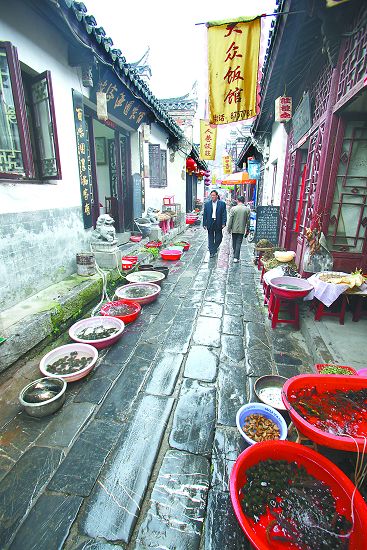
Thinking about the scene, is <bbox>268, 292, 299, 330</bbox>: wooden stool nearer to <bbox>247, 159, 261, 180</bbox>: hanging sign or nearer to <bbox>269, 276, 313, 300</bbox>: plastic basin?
<bbox>269, 276, 313, 300</bbox>: plastic basin

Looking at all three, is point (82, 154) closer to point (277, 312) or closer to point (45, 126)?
point (45, 126)

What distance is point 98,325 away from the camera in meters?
4.75

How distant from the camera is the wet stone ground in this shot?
1.99 meters

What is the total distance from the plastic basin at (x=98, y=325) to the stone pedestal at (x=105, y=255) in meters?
2.21

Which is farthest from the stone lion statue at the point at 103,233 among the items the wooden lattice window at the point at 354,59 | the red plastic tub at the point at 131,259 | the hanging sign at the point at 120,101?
the wooden lattice window at the point at 354,59

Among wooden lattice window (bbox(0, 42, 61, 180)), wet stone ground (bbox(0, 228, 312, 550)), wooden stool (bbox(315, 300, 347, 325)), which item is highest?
wooden lattice window (bbox(0, 42, 61, 180))

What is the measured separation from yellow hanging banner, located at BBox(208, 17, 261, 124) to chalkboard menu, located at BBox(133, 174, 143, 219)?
4132 millimetres

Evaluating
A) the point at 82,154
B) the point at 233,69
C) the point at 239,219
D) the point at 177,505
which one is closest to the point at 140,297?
the point at 82,154

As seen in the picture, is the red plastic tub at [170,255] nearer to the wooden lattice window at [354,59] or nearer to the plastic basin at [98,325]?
the plastic basin at [98,325]

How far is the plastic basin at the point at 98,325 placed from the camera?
13.5ft

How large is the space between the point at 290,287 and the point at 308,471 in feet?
10.9

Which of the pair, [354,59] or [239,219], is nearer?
[354,59]

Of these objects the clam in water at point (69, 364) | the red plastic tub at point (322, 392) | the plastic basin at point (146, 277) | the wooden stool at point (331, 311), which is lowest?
the clam in water at point (69, 364)

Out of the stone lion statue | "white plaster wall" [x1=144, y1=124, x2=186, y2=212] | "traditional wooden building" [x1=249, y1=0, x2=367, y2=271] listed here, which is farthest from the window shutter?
"white plaster wall" [x1=144, y1=124, x2=186, y2=212]
